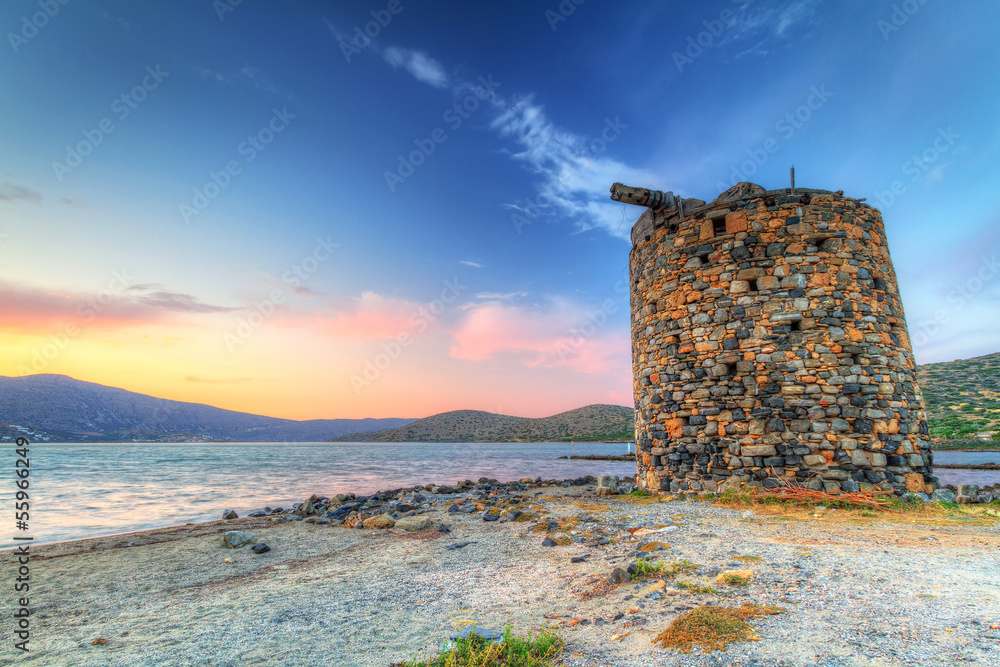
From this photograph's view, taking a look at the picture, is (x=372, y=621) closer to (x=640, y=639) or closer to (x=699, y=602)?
(x=640, y=639)

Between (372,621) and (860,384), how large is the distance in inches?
354

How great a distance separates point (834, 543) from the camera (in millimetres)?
4793

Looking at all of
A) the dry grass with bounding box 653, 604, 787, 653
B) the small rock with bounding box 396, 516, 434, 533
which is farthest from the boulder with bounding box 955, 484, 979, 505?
the small rock with bounding box 396, 516, 434, 533

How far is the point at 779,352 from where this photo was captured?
→ 27.4ft

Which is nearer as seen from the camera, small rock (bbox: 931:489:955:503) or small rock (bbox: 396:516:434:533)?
small rock (bbox: 931:489:955:503)

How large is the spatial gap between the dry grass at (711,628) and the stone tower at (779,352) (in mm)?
6032

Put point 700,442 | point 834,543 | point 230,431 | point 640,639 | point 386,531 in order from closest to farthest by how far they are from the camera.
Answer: point 640,639 < point 834,543 < point 386,531 < point 700,442 < point 230,431

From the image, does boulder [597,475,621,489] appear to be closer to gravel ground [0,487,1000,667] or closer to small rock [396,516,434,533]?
gravel ground [0,487,1000,667]

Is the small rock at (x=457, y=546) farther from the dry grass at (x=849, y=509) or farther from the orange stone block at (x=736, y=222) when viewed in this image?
the orange stone block at (x=736, y=222)

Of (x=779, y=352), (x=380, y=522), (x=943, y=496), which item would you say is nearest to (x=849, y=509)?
(x=943, y=496)

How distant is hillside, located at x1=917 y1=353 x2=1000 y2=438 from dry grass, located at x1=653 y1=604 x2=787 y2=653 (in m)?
33.7

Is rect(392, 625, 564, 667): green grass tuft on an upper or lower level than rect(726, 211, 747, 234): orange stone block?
lower

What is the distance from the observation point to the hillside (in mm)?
32438

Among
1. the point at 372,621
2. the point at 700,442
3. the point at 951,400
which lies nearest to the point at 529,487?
the point at 700,442
